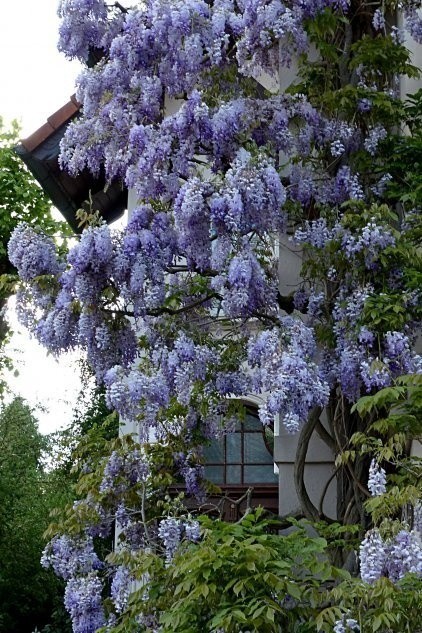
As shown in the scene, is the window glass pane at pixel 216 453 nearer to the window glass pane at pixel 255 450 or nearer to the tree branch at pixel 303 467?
the window glass pane at pixel 255 450

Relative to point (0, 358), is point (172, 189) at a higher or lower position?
lower

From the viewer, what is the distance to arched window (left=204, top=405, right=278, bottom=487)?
44.9 ft

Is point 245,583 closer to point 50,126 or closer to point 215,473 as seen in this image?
point 215,473

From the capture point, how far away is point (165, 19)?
8.61 meters

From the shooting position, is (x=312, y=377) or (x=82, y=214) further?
(x=82, y=214)

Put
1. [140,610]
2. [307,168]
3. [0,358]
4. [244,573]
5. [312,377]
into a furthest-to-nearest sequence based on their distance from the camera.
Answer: [0,358], [307,168], [312,377], [140,610], [244,573]

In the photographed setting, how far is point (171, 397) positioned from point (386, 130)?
8.85 ft

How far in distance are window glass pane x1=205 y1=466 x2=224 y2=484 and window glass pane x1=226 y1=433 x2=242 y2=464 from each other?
6.2 inches

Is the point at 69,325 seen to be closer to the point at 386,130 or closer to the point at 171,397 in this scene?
the point at 171,397

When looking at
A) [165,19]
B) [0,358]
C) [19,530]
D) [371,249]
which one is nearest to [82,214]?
[165,19]

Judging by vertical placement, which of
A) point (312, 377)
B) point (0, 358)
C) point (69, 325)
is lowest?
point (312, 377)

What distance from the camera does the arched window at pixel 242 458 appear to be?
13688 millimetres

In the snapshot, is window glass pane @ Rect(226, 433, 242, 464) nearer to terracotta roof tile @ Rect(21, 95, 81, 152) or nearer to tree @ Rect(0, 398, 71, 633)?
tree @ Rect(0, 398, 71, 633)

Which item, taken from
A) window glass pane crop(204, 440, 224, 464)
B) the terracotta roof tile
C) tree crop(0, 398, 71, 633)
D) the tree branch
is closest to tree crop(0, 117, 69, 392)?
tree crop(0, 398, 71, 633)
